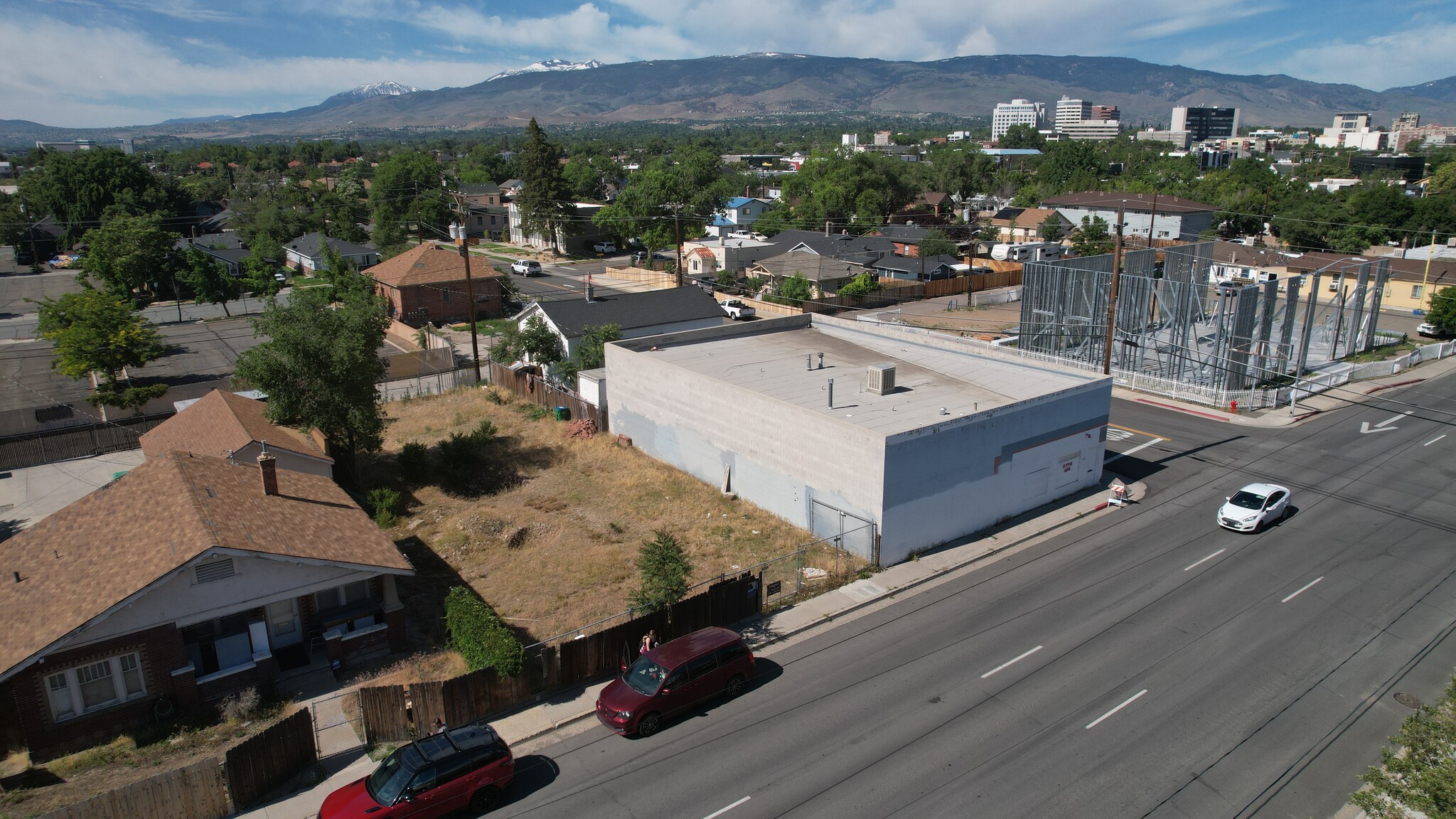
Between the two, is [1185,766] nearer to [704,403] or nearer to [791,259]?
[704,403]

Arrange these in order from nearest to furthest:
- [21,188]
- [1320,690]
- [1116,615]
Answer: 1. [1320,690]
2. [1116,615]
3. [21,188]

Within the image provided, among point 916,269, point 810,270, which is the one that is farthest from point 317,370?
point 916,269

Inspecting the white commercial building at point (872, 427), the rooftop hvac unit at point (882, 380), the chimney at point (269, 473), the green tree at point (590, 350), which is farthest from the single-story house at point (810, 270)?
the chimney at point (269, 473)

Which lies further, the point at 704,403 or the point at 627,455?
the point at 627,455

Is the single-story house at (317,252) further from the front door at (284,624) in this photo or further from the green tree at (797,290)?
the front door at (284,624)

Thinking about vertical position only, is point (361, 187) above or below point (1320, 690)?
above

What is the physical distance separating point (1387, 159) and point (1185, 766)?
244 metres

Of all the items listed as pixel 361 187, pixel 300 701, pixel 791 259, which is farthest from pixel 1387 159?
pixel 300 701

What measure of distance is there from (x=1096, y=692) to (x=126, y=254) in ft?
263

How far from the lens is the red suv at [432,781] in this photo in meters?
15.2

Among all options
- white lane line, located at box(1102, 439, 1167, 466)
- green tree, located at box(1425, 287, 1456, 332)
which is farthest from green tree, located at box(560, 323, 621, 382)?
green tree, located at box(1425, 287, 1456, 332)

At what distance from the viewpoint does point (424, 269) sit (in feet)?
228

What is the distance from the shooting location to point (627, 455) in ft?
122

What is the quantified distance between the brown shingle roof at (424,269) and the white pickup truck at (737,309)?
2024 centimetres
